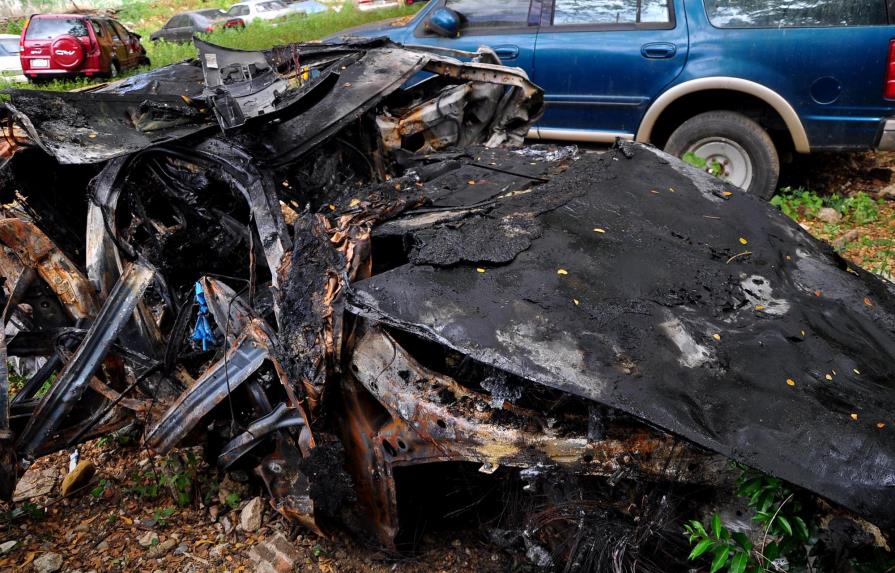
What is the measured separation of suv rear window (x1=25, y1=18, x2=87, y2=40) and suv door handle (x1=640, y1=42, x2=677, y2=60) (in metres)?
9.43

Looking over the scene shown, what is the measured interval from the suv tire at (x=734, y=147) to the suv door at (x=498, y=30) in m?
1.43

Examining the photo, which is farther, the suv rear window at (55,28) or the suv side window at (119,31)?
the suv side window at (119,31)

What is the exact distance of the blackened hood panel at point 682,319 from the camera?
1.56 m

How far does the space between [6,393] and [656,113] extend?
466 centimetres

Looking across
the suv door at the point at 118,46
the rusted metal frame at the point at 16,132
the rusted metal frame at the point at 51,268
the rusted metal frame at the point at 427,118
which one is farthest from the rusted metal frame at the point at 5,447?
the suv door at the point at 118,46

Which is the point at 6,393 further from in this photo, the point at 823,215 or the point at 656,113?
the point at 823,215

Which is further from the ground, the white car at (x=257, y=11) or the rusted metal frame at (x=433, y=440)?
the white car at (x=257, y=11)

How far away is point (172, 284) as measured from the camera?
303 centimetres

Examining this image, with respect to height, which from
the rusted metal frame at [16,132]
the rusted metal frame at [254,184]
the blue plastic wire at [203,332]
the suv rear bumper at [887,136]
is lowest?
the blue plastic wire at [203,332]

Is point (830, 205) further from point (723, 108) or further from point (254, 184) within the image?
point (254, 184)

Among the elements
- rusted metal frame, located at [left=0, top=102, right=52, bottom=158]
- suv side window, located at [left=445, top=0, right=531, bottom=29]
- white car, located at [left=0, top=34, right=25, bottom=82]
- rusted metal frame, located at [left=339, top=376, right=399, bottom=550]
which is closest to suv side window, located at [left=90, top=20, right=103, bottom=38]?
white car, located at [left=0, top=34, right=25, bottom=82]

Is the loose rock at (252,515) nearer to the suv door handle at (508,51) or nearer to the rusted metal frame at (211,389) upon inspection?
the rusted metal frame at (211,389)

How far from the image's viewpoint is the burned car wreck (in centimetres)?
171

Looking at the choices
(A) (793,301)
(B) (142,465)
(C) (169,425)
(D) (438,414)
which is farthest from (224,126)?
(A) (793,301)
